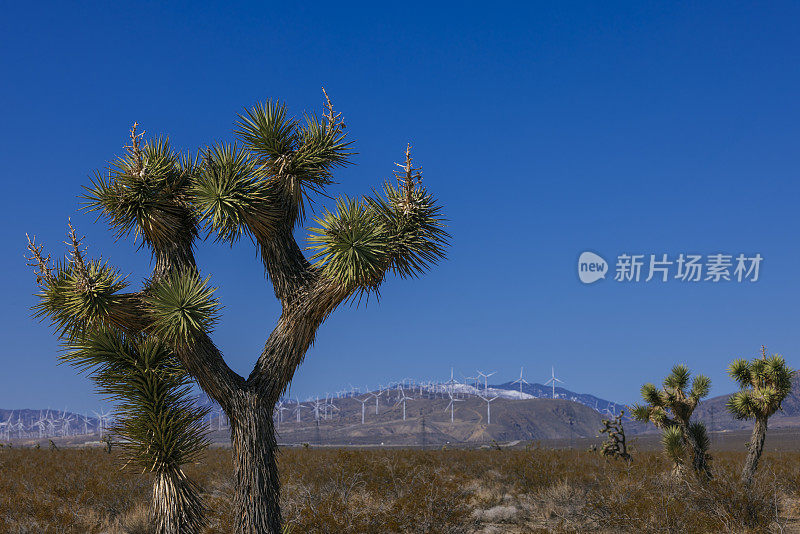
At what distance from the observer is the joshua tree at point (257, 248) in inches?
316

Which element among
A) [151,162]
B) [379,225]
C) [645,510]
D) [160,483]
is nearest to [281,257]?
[379,225]

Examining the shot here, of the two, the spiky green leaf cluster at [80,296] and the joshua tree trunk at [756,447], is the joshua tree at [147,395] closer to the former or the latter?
the spiky green leaf cluster at [80,296]

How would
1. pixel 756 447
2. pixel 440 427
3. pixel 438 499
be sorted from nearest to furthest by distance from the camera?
pixel 438 499, pixel 756 447, pixel 440 427

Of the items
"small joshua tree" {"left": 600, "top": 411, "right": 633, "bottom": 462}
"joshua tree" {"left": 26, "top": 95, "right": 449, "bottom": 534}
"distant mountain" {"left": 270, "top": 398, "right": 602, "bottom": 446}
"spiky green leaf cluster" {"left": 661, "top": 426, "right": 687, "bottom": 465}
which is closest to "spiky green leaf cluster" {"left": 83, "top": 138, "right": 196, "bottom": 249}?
"joshua tree" {"left": 26, "top": 95, "right": 449, "bottom": 534}

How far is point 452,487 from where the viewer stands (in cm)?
1483

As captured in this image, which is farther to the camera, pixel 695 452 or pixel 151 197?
pixel 695 452

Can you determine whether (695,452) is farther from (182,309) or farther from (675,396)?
(182,309)

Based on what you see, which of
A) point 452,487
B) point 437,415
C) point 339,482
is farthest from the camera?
point 437,415

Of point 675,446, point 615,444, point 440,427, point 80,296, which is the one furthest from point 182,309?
point 440,427

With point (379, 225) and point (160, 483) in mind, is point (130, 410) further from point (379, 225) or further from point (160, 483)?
point (379, 225)

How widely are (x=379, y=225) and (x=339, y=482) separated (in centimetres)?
963

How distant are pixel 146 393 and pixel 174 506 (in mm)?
1555

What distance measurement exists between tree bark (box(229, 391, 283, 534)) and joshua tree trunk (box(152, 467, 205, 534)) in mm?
794

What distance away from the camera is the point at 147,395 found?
8.66 meters
